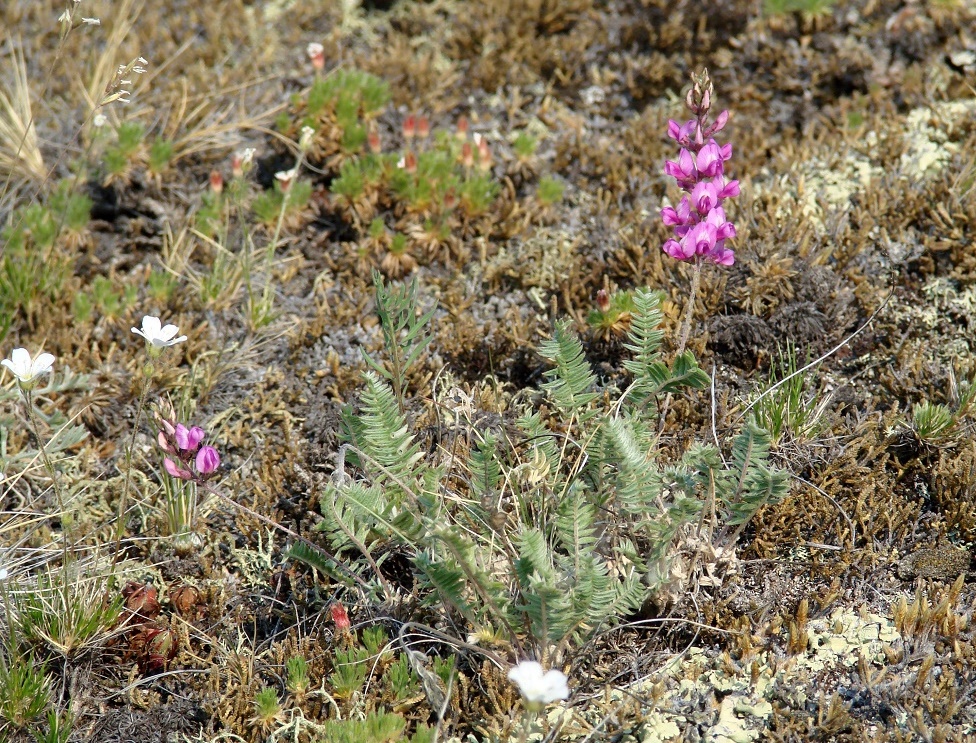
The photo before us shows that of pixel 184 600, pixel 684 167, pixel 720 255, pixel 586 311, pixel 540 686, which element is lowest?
pixel 184 600

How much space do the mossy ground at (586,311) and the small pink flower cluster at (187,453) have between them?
63 cm

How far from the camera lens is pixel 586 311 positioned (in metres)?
4.61

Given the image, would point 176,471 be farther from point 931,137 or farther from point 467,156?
point 931,137

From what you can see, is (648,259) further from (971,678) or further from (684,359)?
(971,678)

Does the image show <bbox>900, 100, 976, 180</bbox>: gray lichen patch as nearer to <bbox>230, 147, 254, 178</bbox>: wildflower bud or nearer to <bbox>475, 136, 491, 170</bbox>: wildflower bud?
<bbox>475, 136, 491, 170</bbox>: wildflower bud

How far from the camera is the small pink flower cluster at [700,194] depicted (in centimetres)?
325

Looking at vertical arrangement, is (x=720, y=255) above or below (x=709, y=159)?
below

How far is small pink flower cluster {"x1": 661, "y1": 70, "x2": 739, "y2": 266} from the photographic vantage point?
10.7 ft

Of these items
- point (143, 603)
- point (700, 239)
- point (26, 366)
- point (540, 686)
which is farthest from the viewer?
point (143, 603)

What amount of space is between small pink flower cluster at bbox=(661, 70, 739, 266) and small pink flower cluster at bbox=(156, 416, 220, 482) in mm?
1854

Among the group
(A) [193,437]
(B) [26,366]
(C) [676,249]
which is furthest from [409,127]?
(B) [26,366]

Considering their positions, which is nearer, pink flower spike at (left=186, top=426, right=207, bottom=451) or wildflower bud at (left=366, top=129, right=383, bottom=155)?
pink flower spike at (left=186, top=426, right=207, bottom=451)

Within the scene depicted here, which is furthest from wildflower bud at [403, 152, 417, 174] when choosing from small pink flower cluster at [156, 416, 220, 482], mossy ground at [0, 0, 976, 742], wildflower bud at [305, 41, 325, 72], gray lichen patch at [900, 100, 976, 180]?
gray lichen patch at [900, 100, 976, 180]

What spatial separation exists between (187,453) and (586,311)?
86.2 inches
